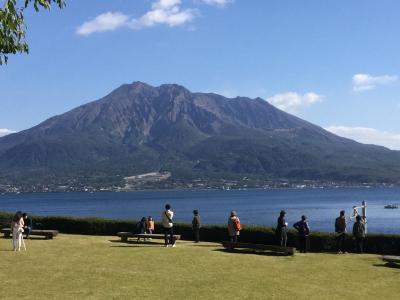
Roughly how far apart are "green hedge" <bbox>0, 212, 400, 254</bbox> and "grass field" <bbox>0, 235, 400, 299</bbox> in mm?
1740

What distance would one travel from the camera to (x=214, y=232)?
92.3 feet

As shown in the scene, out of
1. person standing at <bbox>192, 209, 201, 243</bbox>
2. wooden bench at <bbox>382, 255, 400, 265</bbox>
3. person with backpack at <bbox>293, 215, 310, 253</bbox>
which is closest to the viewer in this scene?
wooden bench at <bbox>382, 255, 400, 265</bbox>

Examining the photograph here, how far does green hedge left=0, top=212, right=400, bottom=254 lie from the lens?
78.8 feet

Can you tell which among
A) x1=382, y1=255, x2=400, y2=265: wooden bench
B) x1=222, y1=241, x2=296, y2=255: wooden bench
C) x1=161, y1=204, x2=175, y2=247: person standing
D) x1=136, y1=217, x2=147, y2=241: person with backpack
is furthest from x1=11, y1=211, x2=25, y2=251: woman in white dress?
x1=382, y1=255, x2=400, y2=265: wooden bench

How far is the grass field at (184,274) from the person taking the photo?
1434 centimetres

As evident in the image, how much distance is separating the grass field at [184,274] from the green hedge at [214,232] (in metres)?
1.74

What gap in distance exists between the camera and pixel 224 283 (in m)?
15.6

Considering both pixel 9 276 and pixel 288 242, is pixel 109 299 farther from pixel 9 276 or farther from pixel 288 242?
pixel 288 242

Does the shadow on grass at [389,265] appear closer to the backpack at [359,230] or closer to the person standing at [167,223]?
the backpack at [359,230]

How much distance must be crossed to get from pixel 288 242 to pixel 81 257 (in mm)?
9958

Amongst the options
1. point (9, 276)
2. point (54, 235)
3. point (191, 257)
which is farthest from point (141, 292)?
point (54, 235)

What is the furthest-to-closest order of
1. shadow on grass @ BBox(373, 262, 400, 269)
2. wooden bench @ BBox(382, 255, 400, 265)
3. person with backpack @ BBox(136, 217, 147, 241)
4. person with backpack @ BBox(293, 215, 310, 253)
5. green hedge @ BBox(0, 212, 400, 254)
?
person with backpack @ BBox(136, 217, 147, 241) < green hedge @ BBox(0, 212, 400, 254) < person with backpack @ BBox(293, 215, 310, 253) < wooden bench @ BBox(382, 255, 400, 265) < shadow on grass @ BBox(373, 262, 400, 269)

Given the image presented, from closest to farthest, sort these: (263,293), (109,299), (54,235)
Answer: (109,299), (263,293), (54,235)

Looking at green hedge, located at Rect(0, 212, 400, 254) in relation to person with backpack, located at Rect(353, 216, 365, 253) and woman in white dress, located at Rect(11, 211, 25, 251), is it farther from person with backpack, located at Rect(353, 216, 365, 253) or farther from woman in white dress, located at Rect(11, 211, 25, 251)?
woman in white dress, located at Rect(11, 211, 25, 251)
